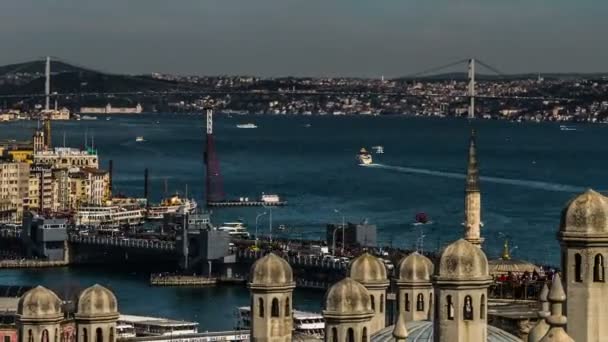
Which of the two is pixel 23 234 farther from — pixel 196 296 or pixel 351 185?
pixel 351 185

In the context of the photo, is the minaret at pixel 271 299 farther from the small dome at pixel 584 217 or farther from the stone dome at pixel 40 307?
the small dome at pixel 584 217

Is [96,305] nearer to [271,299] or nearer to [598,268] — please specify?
[271,299]

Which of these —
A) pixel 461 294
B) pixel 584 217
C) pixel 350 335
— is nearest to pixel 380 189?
pixel 350 335

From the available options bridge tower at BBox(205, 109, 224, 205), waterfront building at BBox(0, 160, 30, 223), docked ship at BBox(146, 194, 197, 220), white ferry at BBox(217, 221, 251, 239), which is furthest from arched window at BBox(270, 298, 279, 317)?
bridge tower at BBox(205, 109, 224, 205)

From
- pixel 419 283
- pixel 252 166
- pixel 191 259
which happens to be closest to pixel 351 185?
pixel 252 166

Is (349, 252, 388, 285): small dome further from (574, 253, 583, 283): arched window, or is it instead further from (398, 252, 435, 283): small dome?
(574, 253, 583, 283): arched window

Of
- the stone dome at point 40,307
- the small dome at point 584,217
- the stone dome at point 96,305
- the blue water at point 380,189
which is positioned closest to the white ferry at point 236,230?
the blue water at point 380,189
